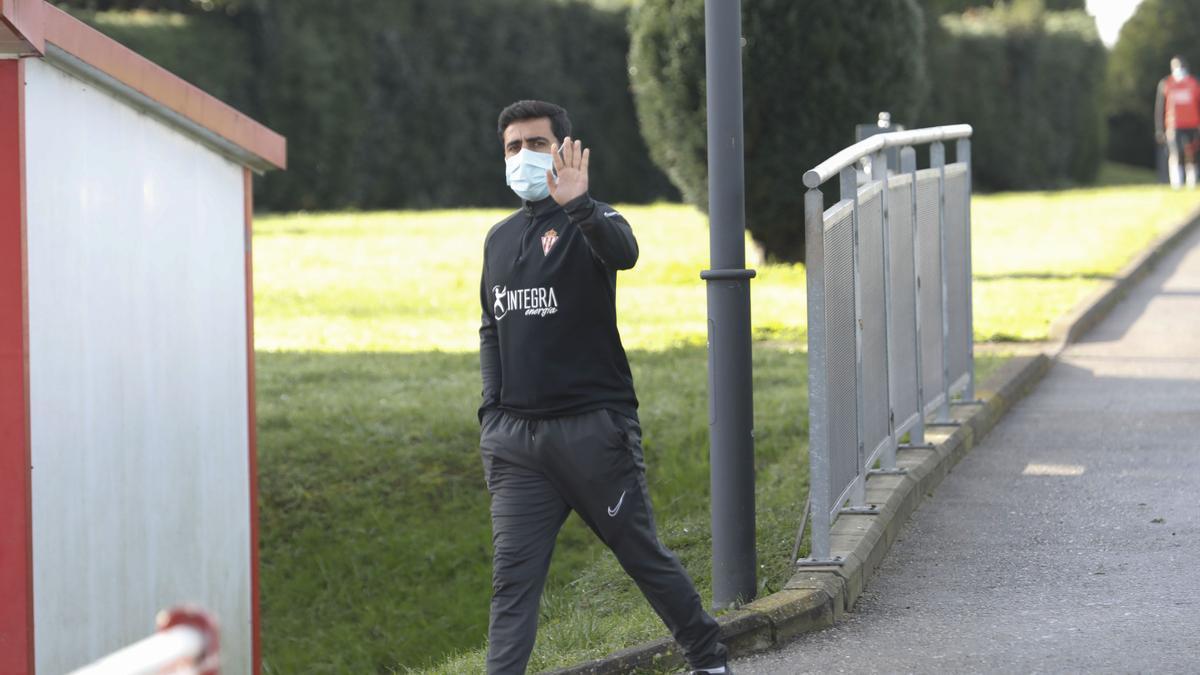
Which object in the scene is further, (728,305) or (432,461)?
(432,461)

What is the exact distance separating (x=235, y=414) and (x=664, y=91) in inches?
347

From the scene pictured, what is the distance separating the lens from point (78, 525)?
680 centimetres

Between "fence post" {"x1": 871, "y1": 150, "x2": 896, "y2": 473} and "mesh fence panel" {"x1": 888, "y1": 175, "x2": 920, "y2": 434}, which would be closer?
"fence post" {"x1": 871, "y1": 150, "x2": 896, "y2": 473}

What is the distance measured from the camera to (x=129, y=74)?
703cm

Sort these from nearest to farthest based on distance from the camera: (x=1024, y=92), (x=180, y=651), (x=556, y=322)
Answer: (x=180, y=651), (x=556, y=322), (x=1024, y=92)

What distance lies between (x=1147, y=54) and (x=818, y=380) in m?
38.9

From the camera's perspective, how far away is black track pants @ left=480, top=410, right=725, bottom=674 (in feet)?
16.4

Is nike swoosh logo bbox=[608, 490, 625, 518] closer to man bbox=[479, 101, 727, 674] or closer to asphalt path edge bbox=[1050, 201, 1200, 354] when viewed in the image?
man bbox=[479, 101, 727, 674]

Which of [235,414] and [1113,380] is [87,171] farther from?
[1113,380]

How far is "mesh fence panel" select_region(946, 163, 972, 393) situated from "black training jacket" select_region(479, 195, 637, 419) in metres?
4.57

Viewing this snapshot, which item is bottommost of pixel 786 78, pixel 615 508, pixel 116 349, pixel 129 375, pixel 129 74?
pixel 615 508

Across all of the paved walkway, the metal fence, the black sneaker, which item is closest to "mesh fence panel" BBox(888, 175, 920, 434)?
the metal fence

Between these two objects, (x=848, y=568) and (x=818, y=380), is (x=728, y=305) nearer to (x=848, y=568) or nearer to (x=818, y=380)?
(x=818, y=380)

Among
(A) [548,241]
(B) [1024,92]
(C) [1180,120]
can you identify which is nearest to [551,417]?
(A) [548,241]
